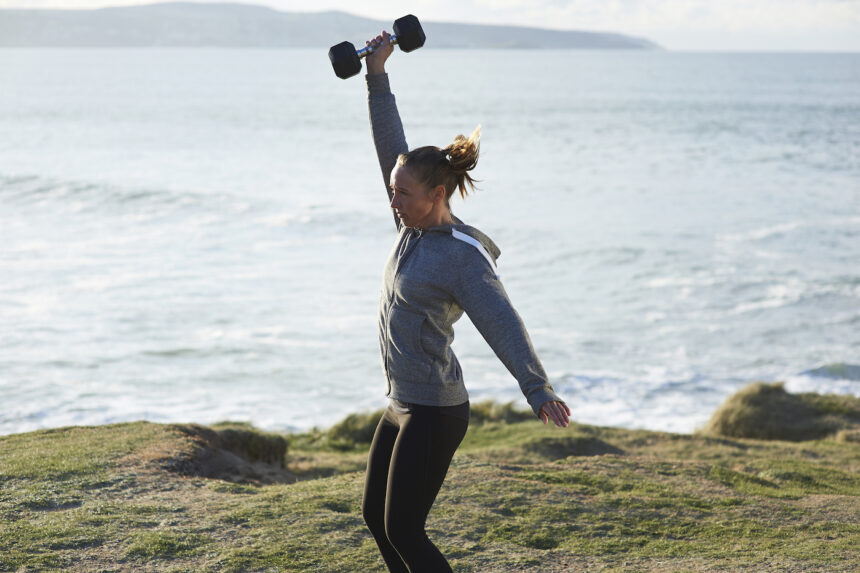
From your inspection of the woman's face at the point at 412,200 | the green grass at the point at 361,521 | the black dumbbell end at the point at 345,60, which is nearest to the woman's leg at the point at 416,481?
the woman's face at the point at 412,200

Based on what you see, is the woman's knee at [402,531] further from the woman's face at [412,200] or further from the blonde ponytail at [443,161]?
the blonde ponytail at [443,161]

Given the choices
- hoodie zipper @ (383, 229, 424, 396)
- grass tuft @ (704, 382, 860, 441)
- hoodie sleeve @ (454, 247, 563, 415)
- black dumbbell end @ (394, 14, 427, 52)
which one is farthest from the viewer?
grass tuft @ (704, 382, 860, 441)

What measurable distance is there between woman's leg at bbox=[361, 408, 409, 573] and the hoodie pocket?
0.25 metres

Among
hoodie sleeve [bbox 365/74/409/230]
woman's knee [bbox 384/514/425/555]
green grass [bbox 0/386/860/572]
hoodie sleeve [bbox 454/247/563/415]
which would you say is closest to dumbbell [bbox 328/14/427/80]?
hoodie sleeve [bbox 365/74/409/230]

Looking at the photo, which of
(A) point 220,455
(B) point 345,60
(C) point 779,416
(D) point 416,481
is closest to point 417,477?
(D) point 416,481

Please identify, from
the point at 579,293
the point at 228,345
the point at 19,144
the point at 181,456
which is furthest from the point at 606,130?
the point at 181,456

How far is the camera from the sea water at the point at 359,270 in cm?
1659

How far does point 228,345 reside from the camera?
752 inches

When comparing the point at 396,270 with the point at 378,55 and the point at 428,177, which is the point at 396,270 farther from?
the point at 378,55

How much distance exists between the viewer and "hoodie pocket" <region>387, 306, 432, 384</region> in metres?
3.58

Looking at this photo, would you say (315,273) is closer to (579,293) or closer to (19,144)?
(579,293)

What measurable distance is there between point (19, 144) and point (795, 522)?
2169 inches

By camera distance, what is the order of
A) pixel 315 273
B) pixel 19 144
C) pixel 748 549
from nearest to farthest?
pixel 748 549, pixel 315 273, pixel 19 144

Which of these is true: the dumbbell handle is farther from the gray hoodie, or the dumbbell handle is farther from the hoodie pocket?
the hoodie pocket
